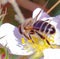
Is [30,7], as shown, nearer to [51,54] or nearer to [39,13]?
[39,13]

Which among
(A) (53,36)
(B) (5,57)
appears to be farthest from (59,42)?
(B) (5,57)

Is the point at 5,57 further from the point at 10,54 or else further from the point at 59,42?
the point at 59,42

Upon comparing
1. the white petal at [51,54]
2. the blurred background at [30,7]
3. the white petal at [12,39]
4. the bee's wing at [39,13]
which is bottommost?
the white petal at [51,54]

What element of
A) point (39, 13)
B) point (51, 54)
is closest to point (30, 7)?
point (39, 13)

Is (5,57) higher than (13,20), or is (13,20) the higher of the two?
(13,20)

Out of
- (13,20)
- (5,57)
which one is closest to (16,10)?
(13,20)
